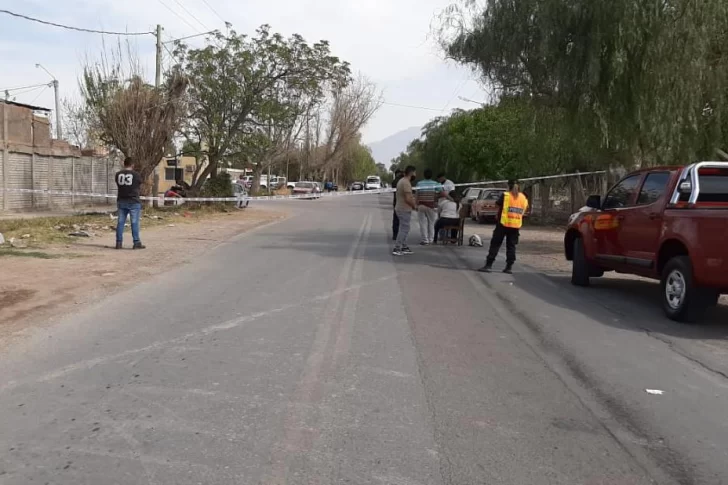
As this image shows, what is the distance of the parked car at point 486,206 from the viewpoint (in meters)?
28.1

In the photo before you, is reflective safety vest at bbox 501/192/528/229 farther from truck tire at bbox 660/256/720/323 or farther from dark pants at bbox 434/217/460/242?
dark pants at bbox 434/217/460/242

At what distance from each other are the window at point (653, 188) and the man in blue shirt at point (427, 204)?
24.1 ft

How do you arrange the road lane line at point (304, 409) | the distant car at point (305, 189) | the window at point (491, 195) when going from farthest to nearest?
the distant car at point (305, 189) → the window at point (491, 195) → the road lane line at point (304, 409)

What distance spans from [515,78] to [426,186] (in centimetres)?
325

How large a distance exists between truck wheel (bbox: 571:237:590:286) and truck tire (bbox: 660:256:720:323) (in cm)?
237

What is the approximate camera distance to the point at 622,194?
10727mm

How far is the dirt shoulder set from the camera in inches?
340

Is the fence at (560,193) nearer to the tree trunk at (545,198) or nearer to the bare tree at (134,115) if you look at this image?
the tree trunk at (545,198)

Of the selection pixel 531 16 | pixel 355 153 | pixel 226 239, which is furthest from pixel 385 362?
pixel 355 153

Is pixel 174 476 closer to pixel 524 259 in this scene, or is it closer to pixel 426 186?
pixel 524 259

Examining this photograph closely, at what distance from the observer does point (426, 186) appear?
675 inches

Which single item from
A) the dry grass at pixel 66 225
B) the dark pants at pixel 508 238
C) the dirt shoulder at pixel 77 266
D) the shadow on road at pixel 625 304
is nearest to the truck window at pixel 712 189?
the shadow on road at pixel 625 304

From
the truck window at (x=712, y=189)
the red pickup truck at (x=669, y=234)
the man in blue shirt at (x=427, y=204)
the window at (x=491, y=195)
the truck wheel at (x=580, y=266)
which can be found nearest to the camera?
the red pickup truck at (x=669, y=234)

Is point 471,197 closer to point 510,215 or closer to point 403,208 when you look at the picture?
point 403,208
